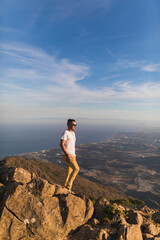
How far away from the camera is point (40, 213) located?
6227mm

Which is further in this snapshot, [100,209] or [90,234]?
[100,209]

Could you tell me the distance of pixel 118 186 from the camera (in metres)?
96.6

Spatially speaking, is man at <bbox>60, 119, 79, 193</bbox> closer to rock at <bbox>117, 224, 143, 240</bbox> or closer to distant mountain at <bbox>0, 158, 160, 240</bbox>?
distant mountain at <bbox>0, 158, 160, 240</bbox>

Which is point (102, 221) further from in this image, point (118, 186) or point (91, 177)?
point (91, 177)

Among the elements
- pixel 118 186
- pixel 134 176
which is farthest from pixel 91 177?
pixel 134 176

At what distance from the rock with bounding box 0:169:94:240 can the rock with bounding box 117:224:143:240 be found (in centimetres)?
170

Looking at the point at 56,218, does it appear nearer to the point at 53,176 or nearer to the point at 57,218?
the point at 57,218

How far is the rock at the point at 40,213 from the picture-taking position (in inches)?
227

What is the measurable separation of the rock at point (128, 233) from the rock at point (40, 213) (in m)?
1.70

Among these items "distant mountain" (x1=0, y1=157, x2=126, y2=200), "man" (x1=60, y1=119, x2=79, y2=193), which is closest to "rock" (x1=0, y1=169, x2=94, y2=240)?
"man" (x1=60, y1=119, x2=79, y2=193)

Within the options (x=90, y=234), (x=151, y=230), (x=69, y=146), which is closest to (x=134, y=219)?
(x=151, y=230)

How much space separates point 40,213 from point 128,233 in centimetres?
369

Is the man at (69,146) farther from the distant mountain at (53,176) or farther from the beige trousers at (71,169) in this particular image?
the distant mountain at (53,176)

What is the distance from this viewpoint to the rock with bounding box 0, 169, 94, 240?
5.76m
